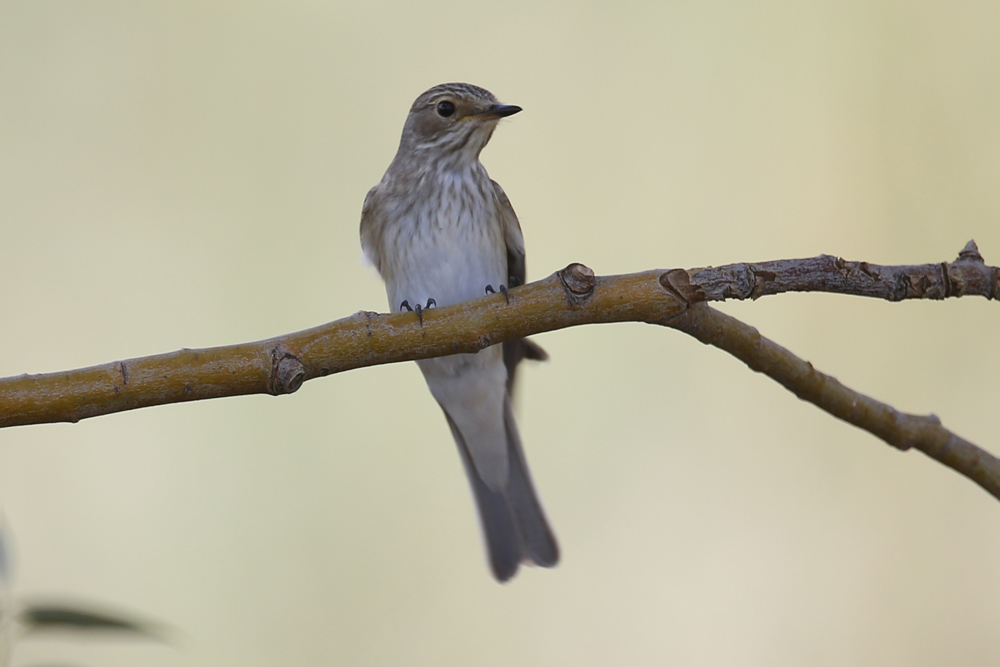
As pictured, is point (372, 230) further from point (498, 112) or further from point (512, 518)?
point (512, 518)

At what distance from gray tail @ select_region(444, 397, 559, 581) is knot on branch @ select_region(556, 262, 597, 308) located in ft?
4.49

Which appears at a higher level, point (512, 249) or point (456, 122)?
point (456, 122)

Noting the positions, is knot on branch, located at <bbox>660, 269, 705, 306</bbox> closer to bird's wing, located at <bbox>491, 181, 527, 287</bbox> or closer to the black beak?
the black beak

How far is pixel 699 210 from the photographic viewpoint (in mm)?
4000

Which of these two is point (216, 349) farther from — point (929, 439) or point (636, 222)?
point (636, 222)

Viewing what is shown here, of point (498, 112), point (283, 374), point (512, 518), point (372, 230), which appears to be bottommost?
point (512, 518)

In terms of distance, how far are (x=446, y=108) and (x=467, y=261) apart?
16.9 inches

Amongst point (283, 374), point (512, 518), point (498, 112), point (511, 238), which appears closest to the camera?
point (283, 374)

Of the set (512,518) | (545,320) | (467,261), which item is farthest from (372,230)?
(545,320)

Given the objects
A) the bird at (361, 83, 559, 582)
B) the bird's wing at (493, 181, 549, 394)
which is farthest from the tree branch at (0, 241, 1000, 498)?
the bird's wing at (493, 181, 549, 394)

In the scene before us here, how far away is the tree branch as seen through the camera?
1318 millimetres

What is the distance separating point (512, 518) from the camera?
2.72 m

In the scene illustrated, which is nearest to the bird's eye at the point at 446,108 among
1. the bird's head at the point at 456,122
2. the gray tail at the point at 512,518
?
the bird's head at the point at 456,122

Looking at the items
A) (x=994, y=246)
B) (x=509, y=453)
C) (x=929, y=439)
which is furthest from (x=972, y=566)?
(x=929, y=439)
